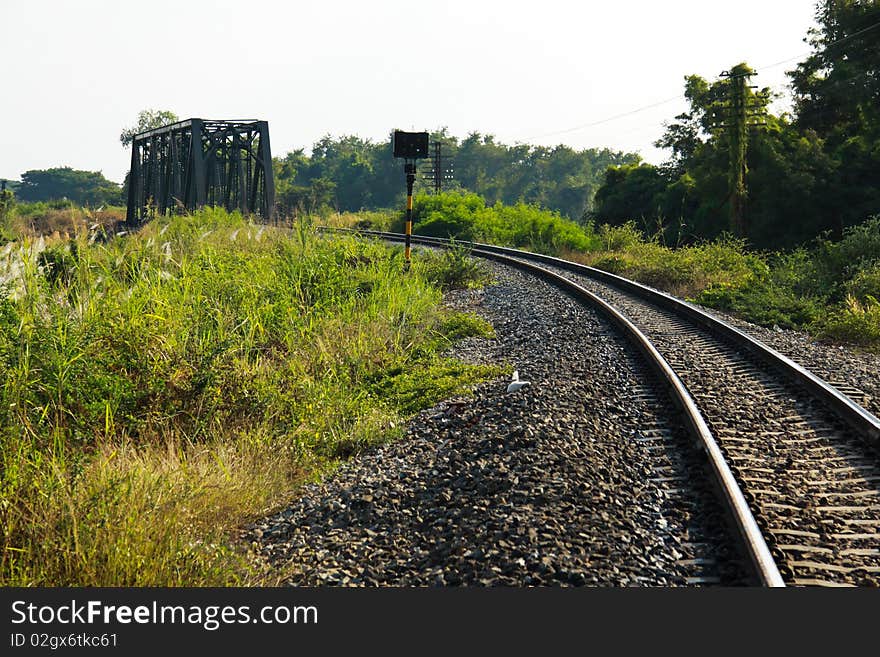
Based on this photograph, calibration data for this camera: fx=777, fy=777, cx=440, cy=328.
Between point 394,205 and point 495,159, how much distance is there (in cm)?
2423

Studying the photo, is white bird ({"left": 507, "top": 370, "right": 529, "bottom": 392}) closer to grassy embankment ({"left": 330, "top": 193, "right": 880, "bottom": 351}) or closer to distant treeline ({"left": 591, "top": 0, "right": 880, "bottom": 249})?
grassy embankment ({"left": 330, "top": 193, "right": 880, "bottom": 351})

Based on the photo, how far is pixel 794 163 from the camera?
1179 inches

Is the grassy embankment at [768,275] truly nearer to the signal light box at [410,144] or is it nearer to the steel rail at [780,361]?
the steel rail at [780,361]

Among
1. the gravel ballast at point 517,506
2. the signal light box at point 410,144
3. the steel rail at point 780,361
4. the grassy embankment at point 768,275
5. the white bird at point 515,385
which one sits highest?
the signal light box at point 410,144

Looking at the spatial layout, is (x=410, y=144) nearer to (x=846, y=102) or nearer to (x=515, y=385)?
(x=515, y=385)

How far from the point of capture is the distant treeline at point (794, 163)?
2848 centimetres

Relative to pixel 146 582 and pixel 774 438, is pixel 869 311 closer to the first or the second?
pixel 774 438

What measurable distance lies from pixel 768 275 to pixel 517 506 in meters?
12.1

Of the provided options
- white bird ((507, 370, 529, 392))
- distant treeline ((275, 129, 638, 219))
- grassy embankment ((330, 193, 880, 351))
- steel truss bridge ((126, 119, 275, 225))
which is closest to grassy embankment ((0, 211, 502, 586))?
white bird ((507, 370, 529, 392))

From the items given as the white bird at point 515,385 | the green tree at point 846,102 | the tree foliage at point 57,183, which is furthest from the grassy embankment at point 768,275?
the tree foliage at point 57,183

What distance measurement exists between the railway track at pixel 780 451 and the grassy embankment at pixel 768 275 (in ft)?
6.24

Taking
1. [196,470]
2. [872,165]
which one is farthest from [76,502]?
[872,165]

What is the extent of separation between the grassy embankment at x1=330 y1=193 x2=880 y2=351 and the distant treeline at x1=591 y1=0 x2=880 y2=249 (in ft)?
21.3

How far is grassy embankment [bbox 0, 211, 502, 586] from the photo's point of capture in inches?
150
